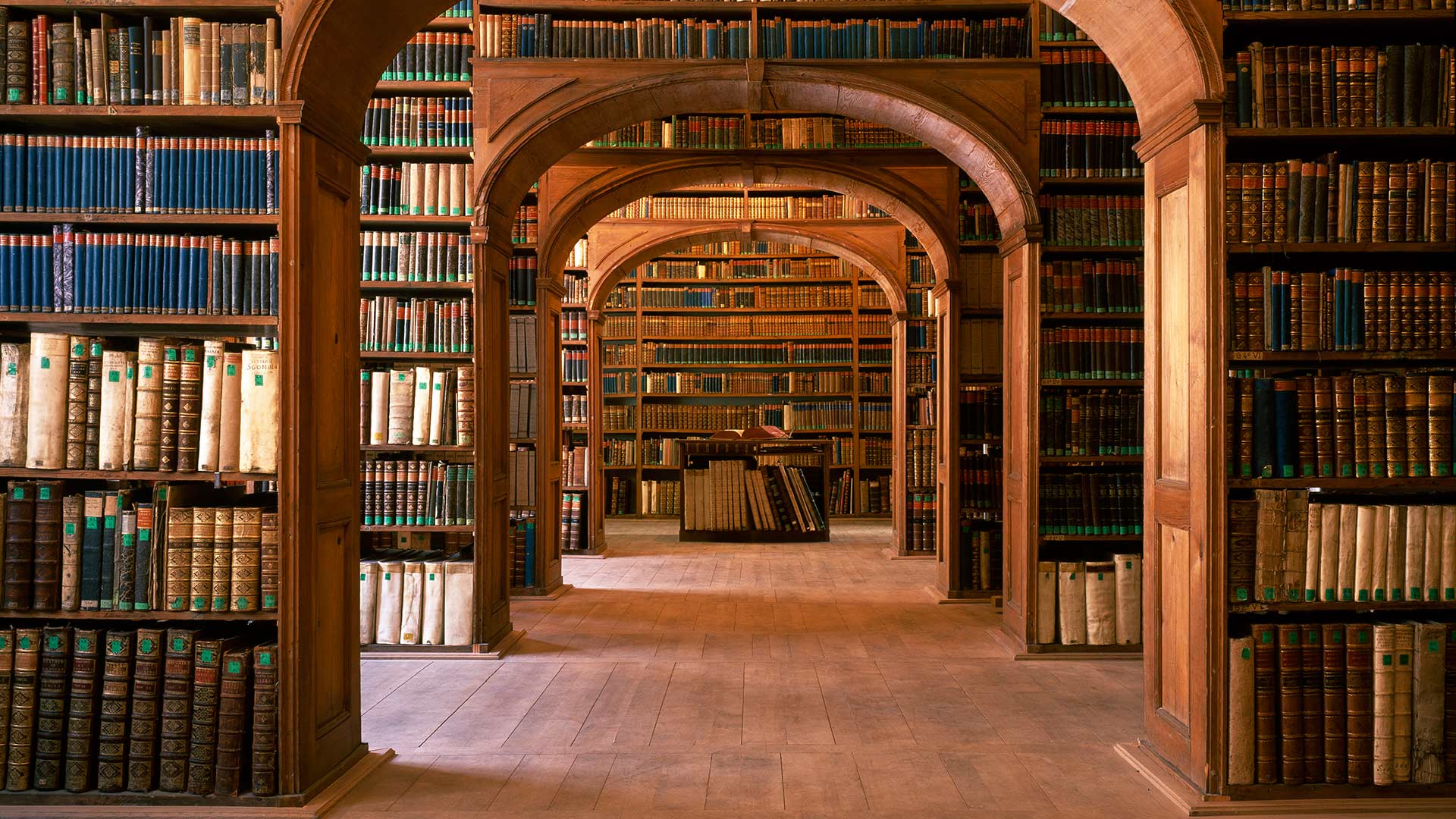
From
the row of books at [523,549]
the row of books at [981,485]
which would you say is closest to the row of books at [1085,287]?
the row of books at [981,485]

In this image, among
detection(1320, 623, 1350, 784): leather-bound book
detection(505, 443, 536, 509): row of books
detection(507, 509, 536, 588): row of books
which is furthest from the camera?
detection(507, 509, 536, 588): row of books

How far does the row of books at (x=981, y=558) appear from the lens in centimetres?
681

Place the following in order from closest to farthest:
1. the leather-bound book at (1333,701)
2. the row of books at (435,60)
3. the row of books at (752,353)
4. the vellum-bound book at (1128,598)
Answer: the leather-bound book at (1333,701)
the vellum-bound book at (1128,598)
the row of books at (435,60)
the row of books at (752,353)

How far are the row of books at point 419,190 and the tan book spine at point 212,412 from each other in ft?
8.18

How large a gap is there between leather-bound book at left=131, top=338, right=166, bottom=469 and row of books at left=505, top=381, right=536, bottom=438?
3.51 meters

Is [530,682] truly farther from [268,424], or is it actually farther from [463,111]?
[463,111]

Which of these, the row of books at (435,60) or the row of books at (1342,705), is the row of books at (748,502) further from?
the row of books at (1342,705)

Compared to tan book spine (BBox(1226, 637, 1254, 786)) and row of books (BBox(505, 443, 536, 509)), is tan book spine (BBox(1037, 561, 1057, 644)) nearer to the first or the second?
tan book spine (BBox(1226, 637, 1254, 786))

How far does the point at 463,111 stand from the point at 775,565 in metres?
4.79

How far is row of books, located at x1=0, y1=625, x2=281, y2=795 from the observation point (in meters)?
3.07

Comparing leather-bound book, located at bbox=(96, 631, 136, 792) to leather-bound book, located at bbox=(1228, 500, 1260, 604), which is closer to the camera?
leather-bound book, located at bbox=(96, 631, 136, 792)

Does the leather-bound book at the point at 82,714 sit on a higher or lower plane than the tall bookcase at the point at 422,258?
lower

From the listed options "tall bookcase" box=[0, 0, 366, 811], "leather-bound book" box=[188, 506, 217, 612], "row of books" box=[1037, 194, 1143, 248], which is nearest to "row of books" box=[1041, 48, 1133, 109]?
"row of books" box=[1037, 194, 1143, 248]

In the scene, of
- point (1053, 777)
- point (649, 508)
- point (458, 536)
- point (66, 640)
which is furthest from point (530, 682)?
point (649, 508)
